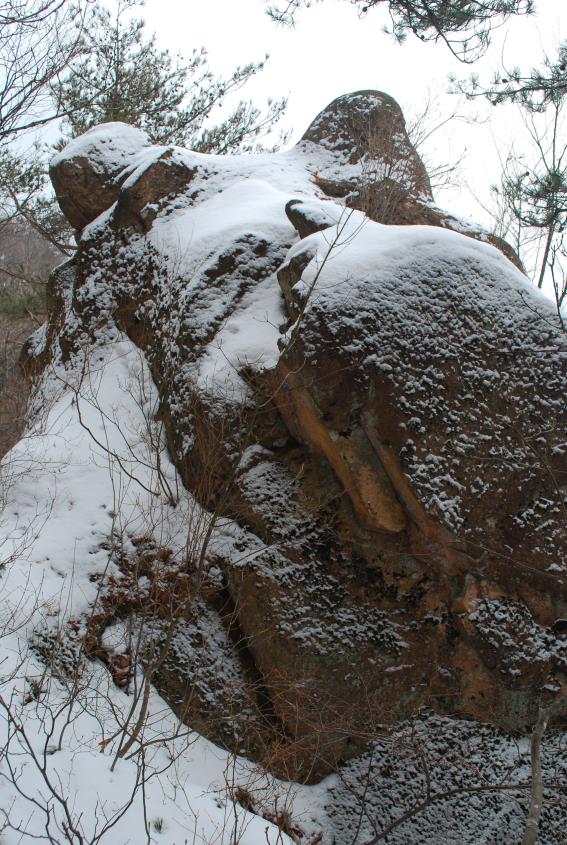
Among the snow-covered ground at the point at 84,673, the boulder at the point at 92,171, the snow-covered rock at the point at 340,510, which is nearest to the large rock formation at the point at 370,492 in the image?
the snow-covered rock at the point at 340,510

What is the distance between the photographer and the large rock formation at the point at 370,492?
6.08 meters

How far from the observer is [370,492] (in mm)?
6414

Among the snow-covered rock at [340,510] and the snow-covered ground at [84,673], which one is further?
the snow-covered rock at [340,510]

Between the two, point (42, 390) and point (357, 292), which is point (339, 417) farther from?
point (42, 390)

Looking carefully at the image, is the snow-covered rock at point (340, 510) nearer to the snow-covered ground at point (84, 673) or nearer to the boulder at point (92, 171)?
the snow-covered ground at point (84, 673)

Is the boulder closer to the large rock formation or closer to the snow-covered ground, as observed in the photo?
the snow-covered ground

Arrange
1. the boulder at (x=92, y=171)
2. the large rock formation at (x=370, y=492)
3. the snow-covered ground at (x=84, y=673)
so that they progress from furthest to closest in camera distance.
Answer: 1. the boulder at (x=92, y=171)
2. the large rock formation at (x=370, y=492)
3. the snow-covered ground at (x=84, y=673)

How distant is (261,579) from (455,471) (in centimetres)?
207

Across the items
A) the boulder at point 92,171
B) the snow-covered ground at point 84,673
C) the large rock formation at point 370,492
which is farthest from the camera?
the boulder at point 92,171

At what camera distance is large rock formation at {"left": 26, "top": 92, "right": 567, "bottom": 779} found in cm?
608

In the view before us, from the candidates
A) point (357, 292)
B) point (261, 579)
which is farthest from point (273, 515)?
point (357, 292)

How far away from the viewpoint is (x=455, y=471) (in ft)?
20.5

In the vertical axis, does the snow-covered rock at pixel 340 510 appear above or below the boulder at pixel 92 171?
below

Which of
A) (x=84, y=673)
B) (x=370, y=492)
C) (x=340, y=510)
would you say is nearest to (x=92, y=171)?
(x=340, y=510)
